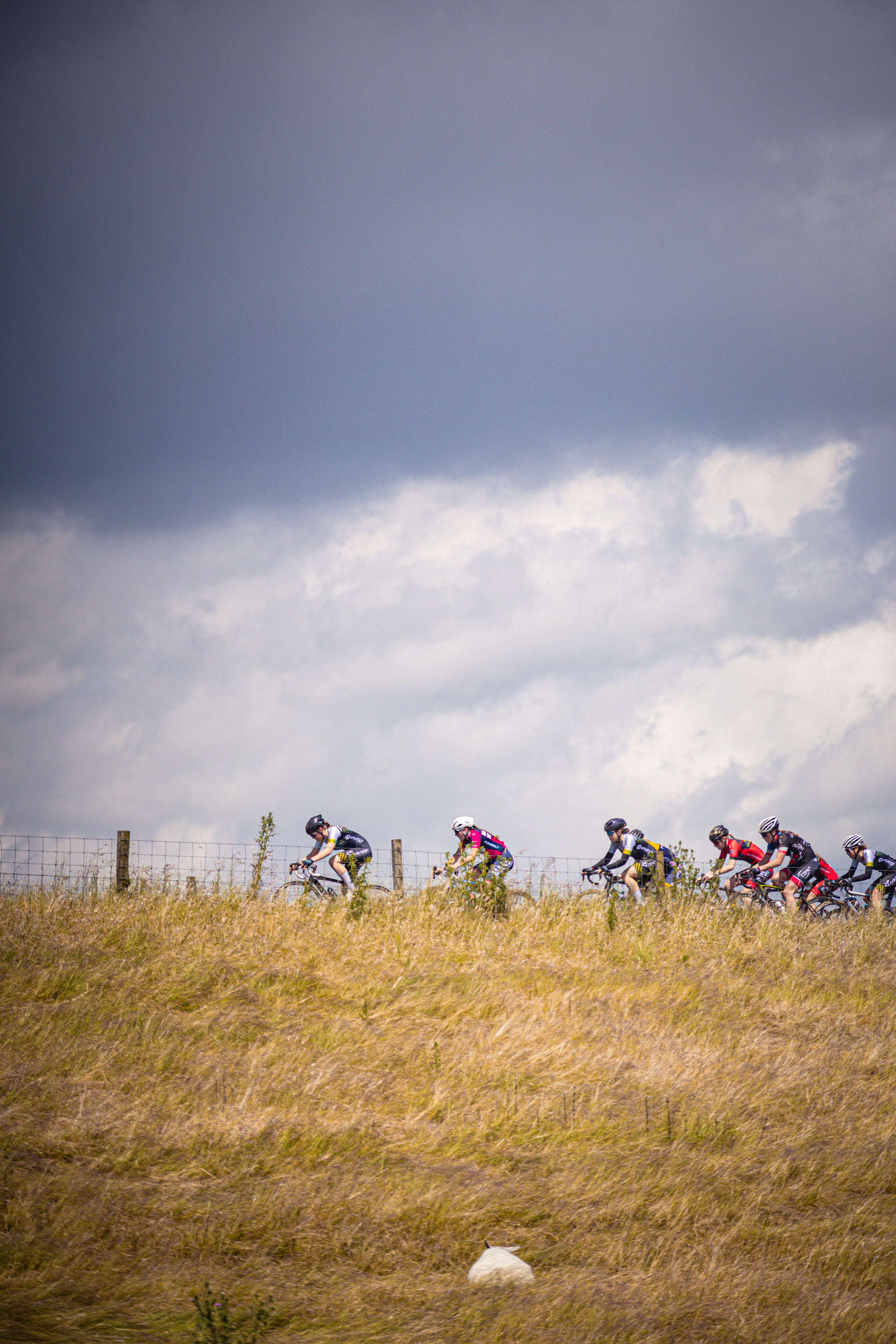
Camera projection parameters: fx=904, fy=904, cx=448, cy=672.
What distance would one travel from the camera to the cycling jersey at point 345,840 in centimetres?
1559

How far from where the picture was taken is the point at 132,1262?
5.17 m

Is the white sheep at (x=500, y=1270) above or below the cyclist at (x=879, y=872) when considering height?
below

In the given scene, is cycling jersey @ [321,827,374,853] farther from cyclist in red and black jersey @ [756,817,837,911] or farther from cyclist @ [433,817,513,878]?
cyclist in red and black jersey @ [756,817,837,911]

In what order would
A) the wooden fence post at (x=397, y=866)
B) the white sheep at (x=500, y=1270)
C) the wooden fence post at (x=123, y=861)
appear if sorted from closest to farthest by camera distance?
1. the white sheep at (x=500, y=1270)
2. the wooden fence post at (x=123, y=861)
3. the wooden fence post at (x=397, y=866)

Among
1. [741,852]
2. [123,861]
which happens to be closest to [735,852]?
[741,852]

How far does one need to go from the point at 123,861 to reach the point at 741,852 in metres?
11.2

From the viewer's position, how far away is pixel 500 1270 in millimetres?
5117

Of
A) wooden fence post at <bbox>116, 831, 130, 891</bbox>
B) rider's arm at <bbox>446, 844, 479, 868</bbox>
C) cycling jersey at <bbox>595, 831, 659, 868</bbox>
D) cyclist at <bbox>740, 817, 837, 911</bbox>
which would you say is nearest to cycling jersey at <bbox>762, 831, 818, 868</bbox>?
cyclist at <bbox>740, 817, 837, 911</bbox>

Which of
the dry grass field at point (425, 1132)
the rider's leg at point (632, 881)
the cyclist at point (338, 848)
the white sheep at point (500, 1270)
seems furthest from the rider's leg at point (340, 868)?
the white sheep at point (500, 1270)

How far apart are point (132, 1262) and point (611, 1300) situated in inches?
106

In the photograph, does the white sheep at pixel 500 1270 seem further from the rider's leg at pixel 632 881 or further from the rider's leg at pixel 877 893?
the rider's leg at pixel 877 893

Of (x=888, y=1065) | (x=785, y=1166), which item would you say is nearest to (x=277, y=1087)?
(x=785, y=1166)

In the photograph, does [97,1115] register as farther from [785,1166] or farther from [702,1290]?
[785,1166]

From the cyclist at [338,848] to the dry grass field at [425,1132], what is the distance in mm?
2720
